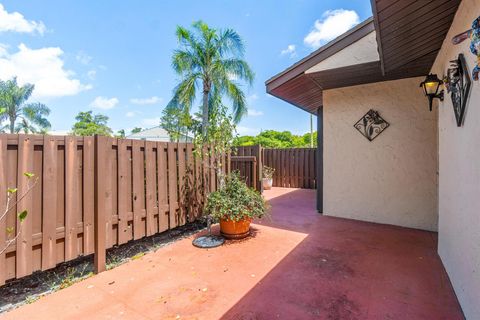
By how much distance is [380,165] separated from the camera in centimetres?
486

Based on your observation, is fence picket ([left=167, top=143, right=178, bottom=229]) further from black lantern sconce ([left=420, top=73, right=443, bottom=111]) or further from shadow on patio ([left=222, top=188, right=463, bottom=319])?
black lantern sconce ([left=420, top=73, right=443, bottom=111])

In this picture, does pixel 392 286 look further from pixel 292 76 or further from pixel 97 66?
pixel 97 66

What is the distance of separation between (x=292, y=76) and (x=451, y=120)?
9.31ft

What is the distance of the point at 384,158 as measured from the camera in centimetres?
482

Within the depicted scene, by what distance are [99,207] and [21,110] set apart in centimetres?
2223

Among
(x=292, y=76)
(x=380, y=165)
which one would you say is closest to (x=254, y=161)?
(x=292, y=76)

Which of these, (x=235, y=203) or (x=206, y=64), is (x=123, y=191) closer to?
(x=235, y=203)

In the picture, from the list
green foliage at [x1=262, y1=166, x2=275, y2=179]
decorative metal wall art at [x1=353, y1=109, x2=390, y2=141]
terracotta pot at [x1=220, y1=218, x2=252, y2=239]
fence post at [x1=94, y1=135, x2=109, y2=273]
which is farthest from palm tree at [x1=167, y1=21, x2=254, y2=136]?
fence post at [x1=94, y1=135, x2=109, y2=273]

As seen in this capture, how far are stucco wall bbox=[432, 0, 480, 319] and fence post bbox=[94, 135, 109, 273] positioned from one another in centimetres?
363

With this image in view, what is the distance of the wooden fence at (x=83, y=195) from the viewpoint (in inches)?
87.9

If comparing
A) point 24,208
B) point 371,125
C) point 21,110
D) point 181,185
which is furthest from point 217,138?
point 21,110

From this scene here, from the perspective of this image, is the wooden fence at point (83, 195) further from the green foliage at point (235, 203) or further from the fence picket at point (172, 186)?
the green foliage at point (235, 203)

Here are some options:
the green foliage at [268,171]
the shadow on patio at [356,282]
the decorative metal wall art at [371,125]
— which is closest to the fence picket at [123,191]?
the shadow on patio at [356,282]

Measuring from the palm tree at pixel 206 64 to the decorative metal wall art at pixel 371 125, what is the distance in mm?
7874
